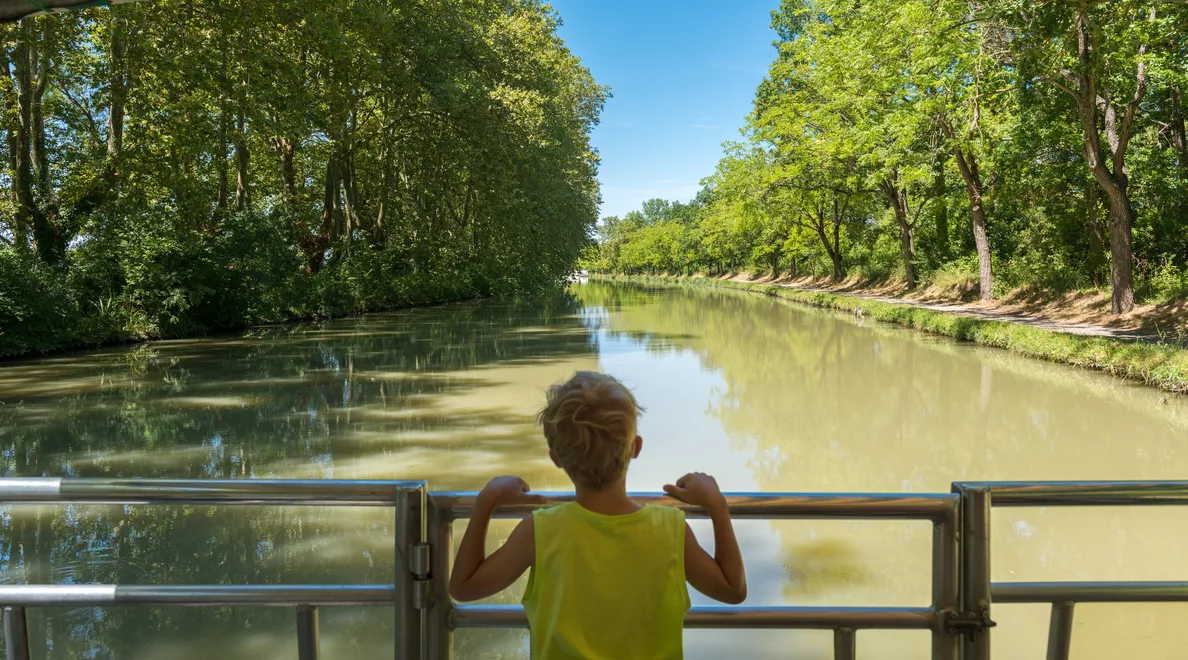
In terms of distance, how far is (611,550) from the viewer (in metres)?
1.51

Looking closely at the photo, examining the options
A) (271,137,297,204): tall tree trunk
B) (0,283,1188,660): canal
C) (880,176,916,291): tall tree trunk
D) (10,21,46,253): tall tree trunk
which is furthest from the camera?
(880,176,916,291): tall tree trunk

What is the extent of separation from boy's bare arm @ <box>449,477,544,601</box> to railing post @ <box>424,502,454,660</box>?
11 cm

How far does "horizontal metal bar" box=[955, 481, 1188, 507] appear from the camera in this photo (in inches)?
63.2

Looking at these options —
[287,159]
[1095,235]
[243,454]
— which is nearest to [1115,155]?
[1095,235]

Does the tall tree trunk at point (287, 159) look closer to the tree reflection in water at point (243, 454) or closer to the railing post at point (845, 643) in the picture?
the tree reflection in water at point (243, 454)

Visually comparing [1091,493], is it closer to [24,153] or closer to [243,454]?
[243,454]

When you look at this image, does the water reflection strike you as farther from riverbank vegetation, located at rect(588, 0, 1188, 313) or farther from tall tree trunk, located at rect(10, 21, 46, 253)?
tall tree trunk, located at rect(10, 21, 46, 253)

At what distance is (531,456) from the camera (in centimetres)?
816

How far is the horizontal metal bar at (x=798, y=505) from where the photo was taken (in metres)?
1.60

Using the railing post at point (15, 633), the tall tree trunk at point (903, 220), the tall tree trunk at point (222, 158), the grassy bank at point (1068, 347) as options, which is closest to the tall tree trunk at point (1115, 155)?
the grassy bank at point (1068, 347)

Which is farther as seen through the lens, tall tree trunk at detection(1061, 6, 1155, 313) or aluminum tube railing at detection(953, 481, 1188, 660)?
tall tree trunk at detection(1061, 6, 1155, 313)

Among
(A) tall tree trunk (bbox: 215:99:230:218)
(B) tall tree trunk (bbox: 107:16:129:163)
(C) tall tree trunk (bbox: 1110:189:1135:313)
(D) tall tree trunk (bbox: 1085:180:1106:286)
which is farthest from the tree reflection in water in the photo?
(D) tall tree trunk (bbox: 1085:180:1106:286)

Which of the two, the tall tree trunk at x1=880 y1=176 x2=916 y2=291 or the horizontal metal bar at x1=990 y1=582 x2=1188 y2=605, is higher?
the tall tree trunk at x1=880 y1=176 x2=916 y2=291

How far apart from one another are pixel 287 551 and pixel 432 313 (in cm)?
2661
